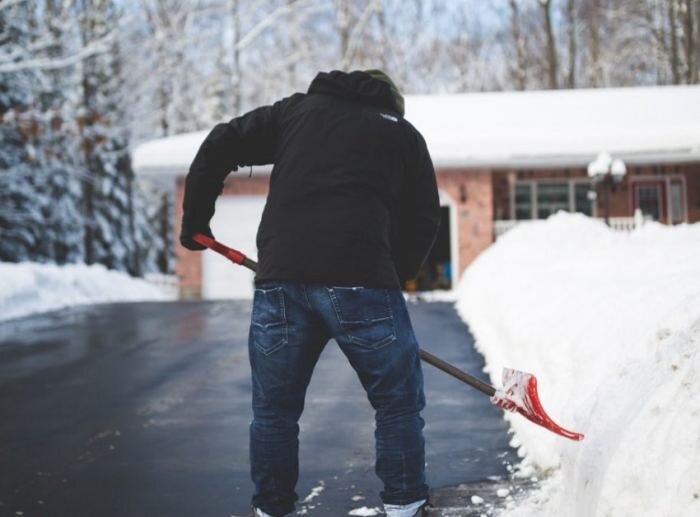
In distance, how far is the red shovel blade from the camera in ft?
10.4

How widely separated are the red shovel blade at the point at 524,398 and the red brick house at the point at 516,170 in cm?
1419

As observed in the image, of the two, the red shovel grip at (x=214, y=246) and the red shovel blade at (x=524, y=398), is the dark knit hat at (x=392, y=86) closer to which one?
the red shovel grip at (x=214, y=246)

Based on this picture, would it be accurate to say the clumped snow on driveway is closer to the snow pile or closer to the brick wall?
the snow pile

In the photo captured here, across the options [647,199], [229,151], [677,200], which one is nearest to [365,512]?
[229,151]

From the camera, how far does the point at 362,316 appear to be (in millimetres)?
2711

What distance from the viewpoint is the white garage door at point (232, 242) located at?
1780 cm

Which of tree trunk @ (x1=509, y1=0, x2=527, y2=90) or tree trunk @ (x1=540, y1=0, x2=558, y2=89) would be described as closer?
tree trunk @ (x1=540, y1=0, x2=558, y2=89)

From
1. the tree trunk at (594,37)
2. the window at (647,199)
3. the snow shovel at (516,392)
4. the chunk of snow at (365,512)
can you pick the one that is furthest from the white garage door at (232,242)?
the tree trunk at (594,37)

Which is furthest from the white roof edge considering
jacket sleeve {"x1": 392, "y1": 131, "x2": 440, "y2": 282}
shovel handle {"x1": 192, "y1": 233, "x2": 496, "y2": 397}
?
jacket sleeve {"x1": 392, "y1": 131, "x2": 440, "y2": 282}

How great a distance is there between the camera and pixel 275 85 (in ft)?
105

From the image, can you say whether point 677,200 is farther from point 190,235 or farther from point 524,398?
point 190,235

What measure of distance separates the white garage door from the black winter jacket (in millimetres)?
14547

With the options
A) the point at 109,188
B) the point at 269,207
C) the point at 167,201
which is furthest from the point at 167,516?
the point at 167,201

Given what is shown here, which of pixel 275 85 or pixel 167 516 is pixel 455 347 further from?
pixel 275 85
